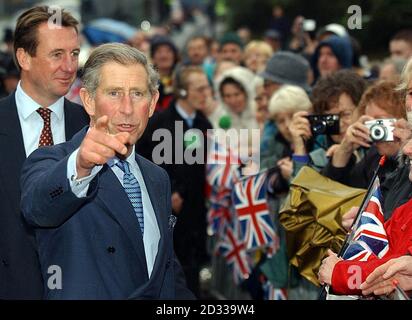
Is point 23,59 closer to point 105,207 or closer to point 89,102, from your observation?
point 89,102

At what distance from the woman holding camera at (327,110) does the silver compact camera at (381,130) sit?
1.15 metres

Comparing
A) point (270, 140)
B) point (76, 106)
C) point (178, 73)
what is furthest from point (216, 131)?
point (76, 106)

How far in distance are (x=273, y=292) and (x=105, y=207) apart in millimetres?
4243

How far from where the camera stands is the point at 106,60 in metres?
4.52

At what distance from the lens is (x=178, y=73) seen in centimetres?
1005

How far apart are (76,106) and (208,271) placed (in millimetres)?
6531

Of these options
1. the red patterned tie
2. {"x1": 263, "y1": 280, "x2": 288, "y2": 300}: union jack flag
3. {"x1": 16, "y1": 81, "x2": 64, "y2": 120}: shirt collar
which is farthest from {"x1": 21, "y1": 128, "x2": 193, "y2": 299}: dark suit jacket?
{"x1": 263, "y1": 280, "x2": 288, "y2": 300}: union jack flag

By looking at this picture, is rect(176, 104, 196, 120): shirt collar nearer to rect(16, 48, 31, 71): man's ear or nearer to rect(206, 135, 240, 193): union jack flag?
rect(206, 135, 240, 193): union jack flag

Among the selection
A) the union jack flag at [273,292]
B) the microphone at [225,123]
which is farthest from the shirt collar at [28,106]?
the microphone at [225,123]

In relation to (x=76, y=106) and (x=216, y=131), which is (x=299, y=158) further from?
(x=216, y=131)

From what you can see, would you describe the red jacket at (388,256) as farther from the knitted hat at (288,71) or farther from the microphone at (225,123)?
the microphone at (225,123)

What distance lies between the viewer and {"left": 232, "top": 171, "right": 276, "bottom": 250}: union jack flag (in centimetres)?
834

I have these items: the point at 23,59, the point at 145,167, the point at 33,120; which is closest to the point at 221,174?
the point at 23,59

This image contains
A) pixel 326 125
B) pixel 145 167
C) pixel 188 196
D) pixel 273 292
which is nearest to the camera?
pixel 145 167
